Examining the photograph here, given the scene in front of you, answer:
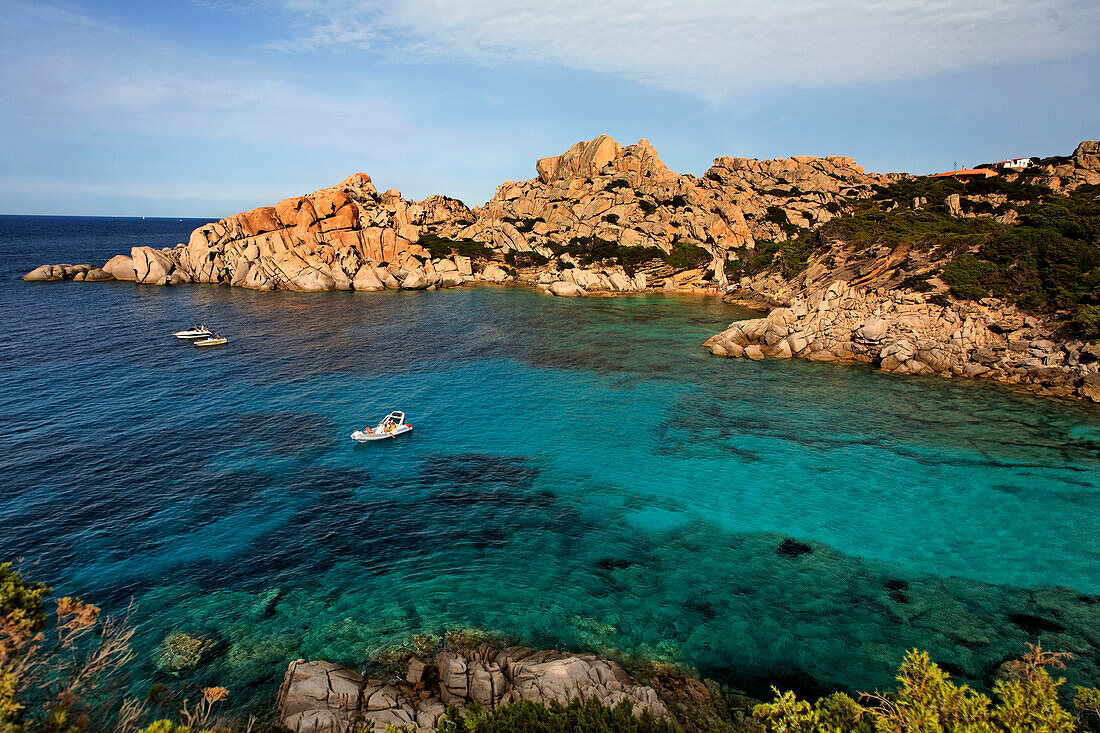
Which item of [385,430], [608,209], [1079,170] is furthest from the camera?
[608,209]

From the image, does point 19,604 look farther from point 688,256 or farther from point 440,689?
point 688,256

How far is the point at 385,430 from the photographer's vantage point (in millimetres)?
40875

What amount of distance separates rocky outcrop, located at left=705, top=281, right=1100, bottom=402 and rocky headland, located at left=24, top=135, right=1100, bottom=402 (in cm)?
16

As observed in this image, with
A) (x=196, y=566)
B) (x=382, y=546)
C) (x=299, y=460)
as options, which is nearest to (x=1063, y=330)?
(x=382, y=546)

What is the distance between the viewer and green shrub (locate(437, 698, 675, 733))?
12.9 meters

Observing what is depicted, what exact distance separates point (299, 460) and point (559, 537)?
19690 mm

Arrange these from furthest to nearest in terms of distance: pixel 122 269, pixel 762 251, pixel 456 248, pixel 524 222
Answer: pixel 524 222, pixel 456 248, pixel 762 251, pixel 122 269

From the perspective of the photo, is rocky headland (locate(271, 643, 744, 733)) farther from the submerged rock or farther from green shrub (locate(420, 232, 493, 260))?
green shrub (locate(420, 232, 493, 260))

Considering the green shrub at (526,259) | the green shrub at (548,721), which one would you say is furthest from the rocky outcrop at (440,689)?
the green shrub at (526,259)

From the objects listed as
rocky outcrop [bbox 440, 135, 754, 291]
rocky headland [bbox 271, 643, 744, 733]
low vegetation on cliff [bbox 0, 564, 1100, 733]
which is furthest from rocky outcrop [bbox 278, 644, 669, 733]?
rocky outcrop [bbox 440, 135, 754, 291]

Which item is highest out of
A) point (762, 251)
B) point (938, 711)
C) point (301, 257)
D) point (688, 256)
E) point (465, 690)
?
point (762, 251)

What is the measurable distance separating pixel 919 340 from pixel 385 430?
175 feet

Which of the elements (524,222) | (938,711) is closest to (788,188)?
(524,222)

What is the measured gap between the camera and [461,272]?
122m
